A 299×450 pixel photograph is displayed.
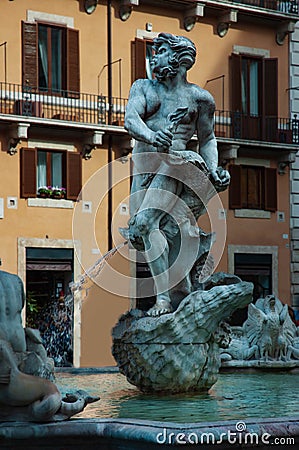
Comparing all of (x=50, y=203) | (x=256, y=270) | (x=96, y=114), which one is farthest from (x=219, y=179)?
(x=256, y=270)

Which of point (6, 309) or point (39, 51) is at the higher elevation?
point (39, 51)

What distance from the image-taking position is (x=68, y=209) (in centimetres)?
2664

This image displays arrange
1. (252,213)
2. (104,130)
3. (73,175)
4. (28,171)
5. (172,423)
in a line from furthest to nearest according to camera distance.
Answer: (252,213)
(104,130)
(73,175)
(28,171)
(172,423)

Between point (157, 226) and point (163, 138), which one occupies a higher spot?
point (163, 138)

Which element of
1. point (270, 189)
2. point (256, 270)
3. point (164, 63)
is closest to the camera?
point (164, 63)

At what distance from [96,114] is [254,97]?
5.22 meters

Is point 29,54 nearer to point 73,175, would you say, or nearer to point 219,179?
point 73,175

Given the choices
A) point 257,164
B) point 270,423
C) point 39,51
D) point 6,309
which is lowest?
point 270,423

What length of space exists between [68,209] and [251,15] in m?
7.67

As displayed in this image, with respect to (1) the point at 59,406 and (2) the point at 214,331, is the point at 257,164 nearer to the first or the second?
(2) the point at 214,331

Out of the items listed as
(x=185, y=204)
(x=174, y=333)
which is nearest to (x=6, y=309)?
(x=174, y=333)

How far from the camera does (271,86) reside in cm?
3038

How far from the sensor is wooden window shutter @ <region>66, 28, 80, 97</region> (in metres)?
26.9

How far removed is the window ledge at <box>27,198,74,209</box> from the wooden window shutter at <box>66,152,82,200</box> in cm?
17
